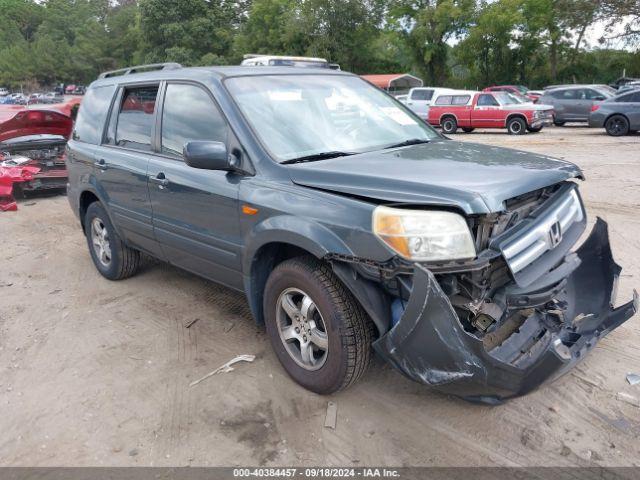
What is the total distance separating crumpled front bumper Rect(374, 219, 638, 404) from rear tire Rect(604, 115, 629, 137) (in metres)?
15.9

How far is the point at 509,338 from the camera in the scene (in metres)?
2.86

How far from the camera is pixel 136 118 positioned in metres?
4.56

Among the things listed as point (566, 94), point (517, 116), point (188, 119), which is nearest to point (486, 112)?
point (517, 116)

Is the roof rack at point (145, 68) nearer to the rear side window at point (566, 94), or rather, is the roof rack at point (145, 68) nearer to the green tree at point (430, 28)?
the rear side window at point (566, 94)

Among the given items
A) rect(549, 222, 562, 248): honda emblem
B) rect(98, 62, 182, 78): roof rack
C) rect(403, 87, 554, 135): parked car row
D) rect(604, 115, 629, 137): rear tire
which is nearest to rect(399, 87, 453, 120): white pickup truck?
rect(403, 87, 554, 135): parked car row

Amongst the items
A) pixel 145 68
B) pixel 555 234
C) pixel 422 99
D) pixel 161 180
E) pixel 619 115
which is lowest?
pixel 619 115

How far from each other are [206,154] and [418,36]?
1669 inches

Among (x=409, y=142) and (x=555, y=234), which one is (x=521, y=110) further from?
(x=555, y=234)

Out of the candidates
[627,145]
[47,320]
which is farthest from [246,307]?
[627,145]

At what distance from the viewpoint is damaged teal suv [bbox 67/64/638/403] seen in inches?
103

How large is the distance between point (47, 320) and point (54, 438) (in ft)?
5.92

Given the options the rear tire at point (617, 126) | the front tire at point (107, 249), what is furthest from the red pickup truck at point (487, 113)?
the front tire at point (107, 249)

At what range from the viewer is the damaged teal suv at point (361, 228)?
2615mm

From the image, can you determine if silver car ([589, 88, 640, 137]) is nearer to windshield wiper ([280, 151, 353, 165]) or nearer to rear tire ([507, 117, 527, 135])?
rear tire ([507, 117, 527, 135])
